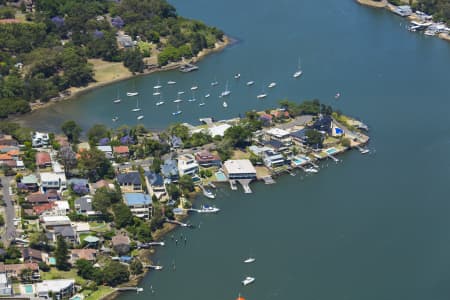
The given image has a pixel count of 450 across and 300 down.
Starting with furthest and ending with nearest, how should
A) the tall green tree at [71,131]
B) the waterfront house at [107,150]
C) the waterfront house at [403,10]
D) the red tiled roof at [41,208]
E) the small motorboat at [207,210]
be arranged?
the waterfront house at [403,10], the tall green tree at [71,131], the waterfront house at [107,150], the small motorboat at [207,210], the red tiled roof at [41,208]

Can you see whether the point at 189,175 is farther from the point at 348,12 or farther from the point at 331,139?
the point at 348,12

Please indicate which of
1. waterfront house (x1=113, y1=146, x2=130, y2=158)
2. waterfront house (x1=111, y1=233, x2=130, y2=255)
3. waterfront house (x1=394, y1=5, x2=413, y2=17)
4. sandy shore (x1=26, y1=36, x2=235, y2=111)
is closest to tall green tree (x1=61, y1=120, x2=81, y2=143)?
waterfront house (x1=113, y1=146, x2=130, y2=158)

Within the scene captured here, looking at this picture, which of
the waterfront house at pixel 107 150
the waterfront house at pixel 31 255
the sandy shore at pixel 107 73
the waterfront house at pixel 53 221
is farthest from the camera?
the sandy shore at pixel 107 73

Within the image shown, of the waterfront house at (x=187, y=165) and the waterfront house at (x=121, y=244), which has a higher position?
the waterfront house at (x=187, y=165)

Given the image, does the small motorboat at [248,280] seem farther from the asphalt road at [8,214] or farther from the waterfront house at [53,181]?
the waterfront house at [53,181]

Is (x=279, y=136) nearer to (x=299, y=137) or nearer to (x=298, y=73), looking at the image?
(x=299, y=137)

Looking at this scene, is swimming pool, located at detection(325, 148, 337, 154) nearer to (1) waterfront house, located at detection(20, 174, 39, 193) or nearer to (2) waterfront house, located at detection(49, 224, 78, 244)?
(1) waterfront house, located at detection(20, 174, 39, 193)

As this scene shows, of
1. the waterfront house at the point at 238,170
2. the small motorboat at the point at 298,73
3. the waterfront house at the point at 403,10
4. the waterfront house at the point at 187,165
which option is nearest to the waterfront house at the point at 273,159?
the waterfront house at the point at 238,170
